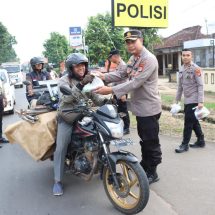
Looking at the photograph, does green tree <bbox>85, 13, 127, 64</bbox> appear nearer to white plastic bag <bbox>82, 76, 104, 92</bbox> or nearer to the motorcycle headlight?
white plastic bag <bbox>82, 76, 104, 92</bbox>

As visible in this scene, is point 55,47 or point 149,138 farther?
point 55,47

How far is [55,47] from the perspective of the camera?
6575 cm

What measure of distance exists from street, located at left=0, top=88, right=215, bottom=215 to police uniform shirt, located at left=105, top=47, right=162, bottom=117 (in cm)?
105

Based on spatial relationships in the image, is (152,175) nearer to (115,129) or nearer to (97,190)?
(97,190)

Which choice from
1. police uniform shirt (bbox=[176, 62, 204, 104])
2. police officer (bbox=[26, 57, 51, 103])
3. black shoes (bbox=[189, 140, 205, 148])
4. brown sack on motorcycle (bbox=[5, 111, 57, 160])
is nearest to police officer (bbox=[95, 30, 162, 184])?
brown sack on motorcycle (bbox=[5, 111, 57, 160])

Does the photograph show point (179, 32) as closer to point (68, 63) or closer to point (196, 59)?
point (196, 59)

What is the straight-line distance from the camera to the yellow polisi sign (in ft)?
26.6

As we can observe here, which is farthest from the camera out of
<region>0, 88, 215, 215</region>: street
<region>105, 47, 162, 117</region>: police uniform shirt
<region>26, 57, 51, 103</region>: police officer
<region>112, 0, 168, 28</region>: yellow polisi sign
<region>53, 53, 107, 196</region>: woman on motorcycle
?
<region>112, 0, 168, 28</region>: yellow polisi sign

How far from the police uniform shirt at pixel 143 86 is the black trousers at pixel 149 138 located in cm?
9

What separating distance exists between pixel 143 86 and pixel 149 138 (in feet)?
2.16

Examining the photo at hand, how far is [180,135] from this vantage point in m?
7.61

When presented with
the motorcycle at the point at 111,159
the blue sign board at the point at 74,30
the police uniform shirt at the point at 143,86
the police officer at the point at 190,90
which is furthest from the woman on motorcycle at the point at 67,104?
the blue sign board at the point at 74,30

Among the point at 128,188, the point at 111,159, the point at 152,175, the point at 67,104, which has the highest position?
the point at 67,104

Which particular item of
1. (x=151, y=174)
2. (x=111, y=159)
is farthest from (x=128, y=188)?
(x=151, y=174)
